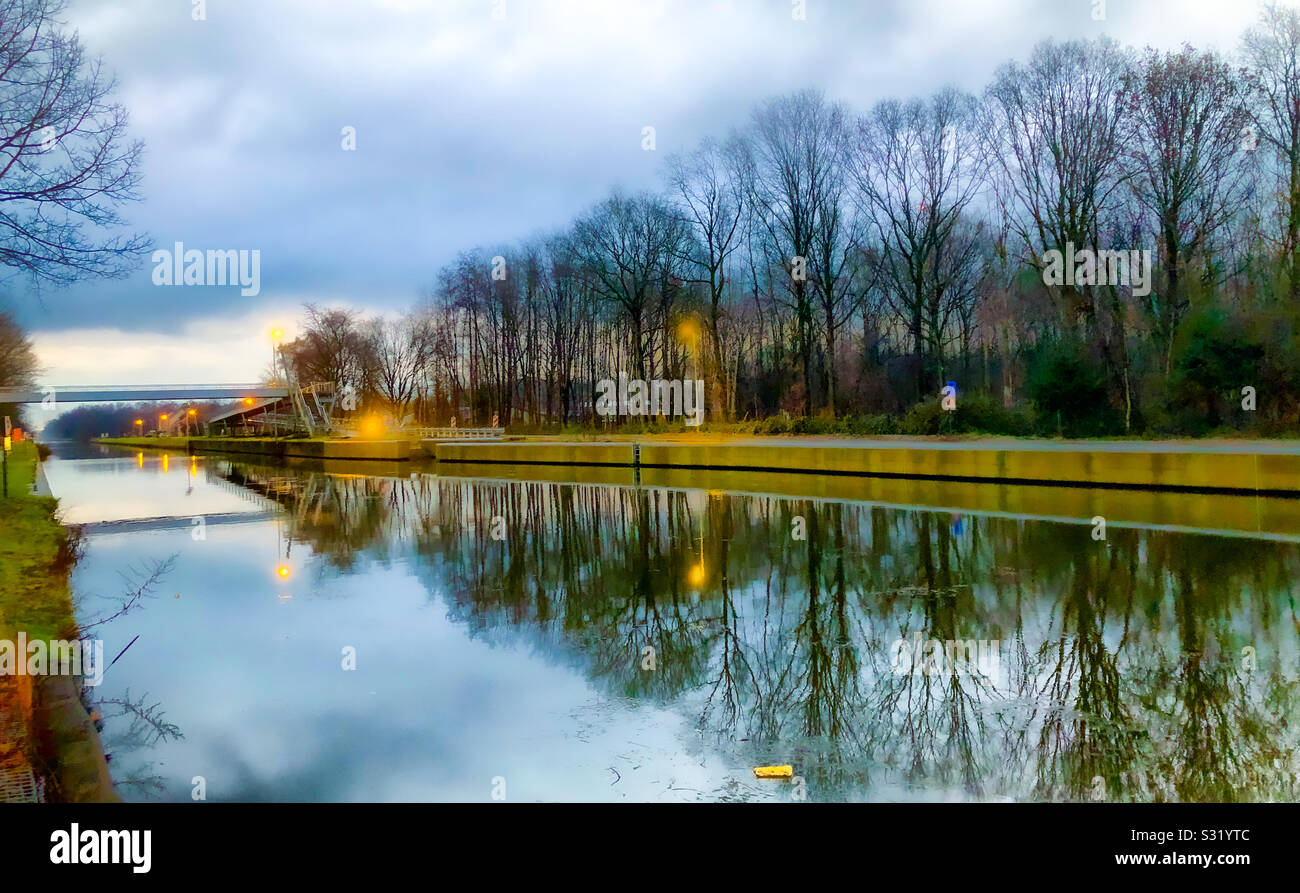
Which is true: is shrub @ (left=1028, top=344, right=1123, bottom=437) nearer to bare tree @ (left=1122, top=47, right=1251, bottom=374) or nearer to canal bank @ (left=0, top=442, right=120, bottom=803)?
bare tree @ (left=1122, top=47, right=1251, bottom=374)

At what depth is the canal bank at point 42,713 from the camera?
178 inches

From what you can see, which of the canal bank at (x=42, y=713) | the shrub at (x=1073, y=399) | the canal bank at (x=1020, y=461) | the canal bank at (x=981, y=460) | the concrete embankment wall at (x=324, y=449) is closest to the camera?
the canal bank at (x=42, y=713)

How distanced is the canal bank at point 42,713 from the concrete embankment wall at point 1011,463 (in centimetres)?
1758

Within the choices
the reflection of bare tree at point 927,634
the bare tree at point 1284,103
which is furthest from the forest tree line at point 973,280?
the reflection of bare tree at point 927,634

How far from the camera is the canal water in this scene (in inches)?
181

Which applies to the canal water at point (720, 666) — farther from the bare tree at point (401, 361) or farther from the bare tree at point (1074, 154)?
the bare tree at point (401, 361)

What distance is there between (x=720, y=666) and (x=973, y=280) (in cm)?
4276

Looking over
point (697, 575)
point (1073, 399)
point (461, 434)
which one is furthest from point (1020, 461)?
point (461, 434)

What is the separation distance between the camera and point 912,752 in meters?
4.75

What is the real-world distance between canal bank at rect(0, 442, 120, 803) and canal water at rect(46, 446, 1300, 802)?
233 millimetres
